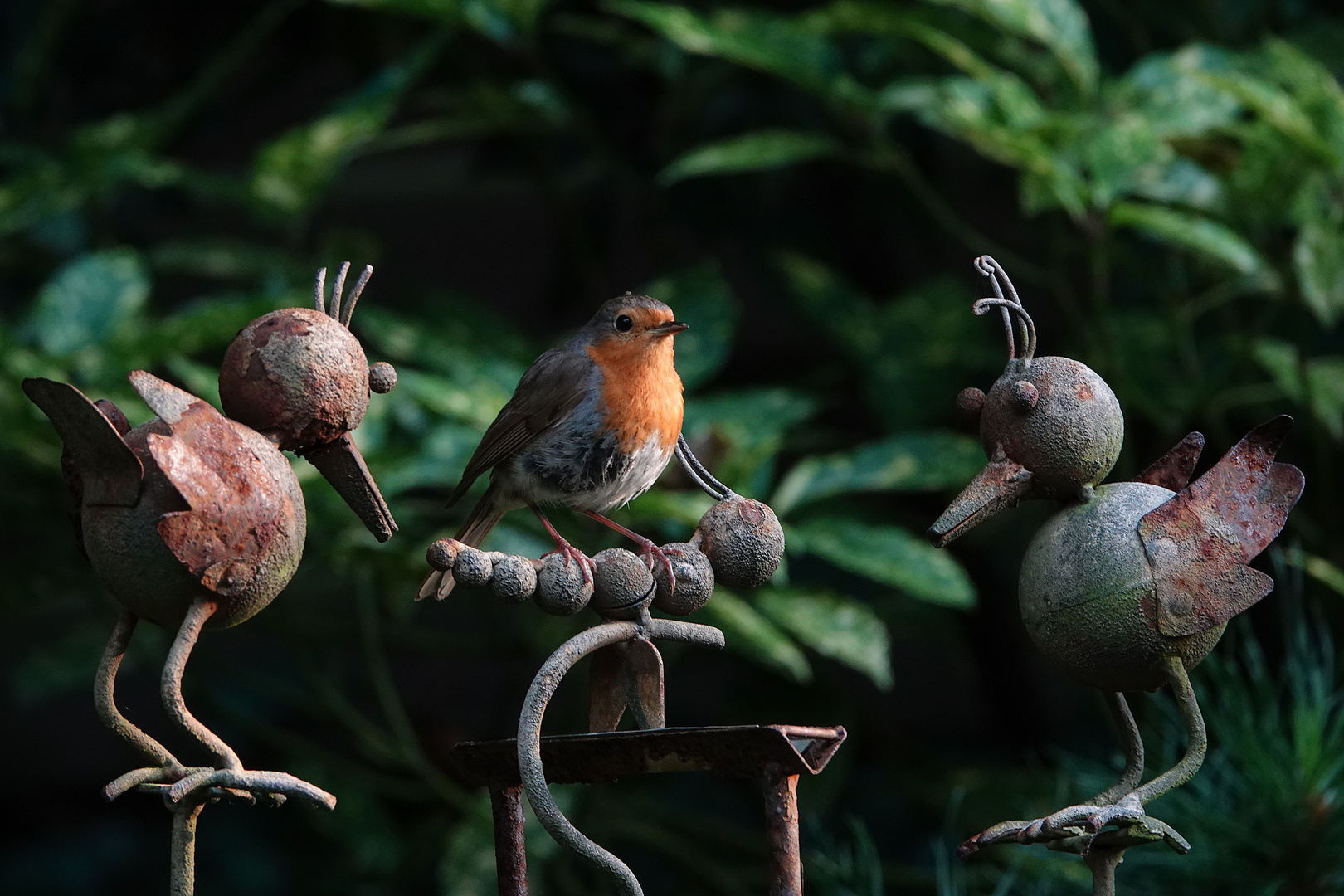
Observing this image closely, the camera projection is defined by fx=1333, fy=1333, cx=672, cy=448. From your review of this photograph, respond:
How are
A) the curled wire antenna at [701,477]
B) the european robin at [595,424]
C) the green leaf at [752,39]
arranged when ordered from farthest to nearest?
the green leaf at [752,39]
the european robin at [595,424]
the curled wire antenna at [701,477]

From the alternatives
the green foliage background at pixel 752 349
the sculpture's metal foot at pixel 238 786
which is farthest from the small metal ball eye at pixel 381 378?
the green foliage background at pixel 752 349

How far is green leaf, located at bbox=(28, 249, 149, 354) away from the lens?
1.66 meters

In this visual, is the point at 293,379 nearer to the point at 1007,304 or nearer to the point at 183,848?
the point at 183,848

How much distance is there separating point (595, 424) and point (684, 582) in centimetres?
24

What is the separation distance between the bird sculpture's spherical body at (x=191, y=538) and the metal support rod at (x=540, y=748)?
6.1 inches

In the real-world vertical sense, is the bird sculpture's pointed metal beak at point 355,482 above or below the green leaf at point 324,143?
above

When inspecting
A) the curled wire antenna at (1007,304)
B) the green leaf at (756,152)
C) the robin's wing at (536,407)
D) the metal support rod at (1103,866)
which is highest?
the curled wire antenna at (1007,304)

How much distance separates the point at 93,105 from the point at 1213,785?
7.44ft

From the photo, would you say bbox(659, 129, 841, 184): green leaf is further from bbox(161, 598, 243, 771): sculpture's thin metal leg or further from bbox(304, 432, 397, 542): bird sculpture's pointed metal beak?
bbox(161, 598, 243, 771): sculpture's thin metal leg

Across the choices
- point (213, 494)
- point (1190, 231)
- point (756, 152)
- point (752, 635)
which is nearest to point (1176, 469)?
point (213, 494)

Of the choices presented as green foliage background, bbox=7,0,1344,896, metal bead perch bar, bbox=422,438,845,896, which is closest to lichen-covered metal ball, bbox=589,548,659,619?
metal bead perch bar, bbox=422,438,845,896

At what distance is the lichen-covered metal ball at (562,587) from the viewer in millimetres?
764

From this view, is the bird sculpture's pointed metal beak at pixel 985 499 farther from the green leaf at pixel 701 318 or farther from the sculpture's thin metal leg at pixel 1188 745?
the green leaf at pixel 701 318

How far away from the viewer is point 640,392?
3.31 feet
